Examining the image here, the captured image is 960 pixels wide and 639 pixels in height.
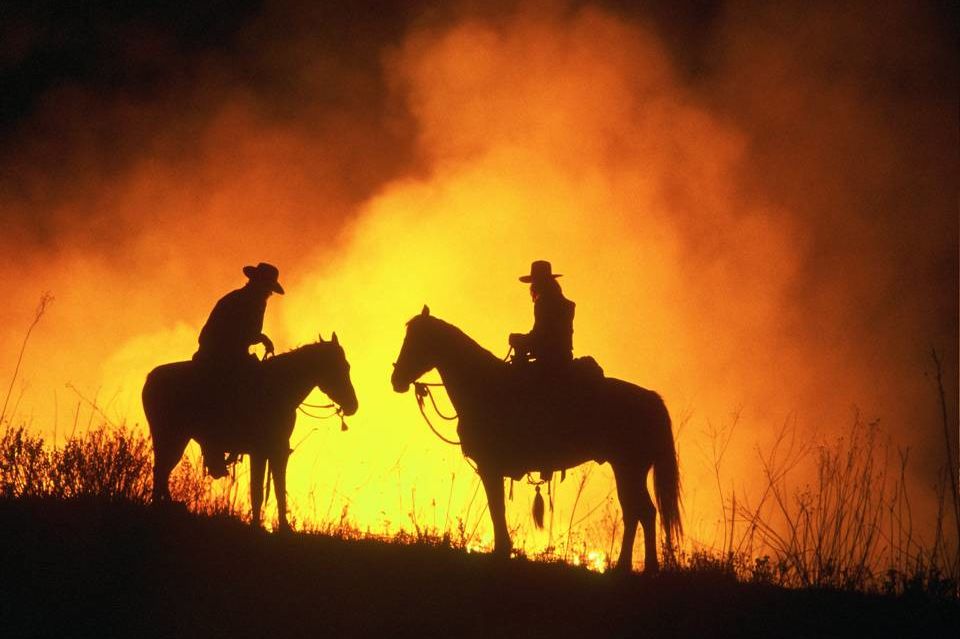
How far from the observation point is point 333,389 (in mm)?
12008

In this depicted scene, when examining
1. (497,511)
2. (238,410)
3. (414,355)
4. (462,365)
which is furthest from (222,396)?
(497,511)

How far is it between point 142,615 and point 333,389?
550cm

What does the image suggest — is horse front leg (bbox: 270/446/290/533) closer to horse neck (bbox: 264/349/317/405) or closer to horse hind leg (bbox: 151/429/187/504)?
horse neck (bbox: 264/349/317/405)

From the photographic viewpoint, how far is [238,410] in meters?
11.5

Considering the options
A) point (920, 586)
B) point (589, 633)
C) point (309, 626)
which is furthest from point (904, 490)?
point (309, 626)

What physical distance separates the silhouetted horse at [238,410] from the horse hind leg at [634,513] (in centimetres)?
429

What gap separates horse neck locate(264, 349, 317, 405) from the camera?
11680 mm

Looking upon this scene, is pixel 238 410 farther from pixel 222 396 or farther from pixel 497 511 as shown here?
pixel 497 511

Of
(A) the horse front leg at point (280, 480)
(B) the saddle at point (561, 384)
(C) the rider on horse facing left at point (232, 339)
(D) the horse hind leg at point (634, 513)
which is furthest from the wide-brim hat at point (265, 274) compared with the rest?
(D) the horse hind leg at point (634, 513)

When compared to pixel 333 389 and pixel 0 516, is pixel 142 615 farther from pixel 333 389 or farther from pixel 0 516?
pixel 333 389

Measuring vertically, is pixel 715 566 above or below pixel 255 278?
Result: below

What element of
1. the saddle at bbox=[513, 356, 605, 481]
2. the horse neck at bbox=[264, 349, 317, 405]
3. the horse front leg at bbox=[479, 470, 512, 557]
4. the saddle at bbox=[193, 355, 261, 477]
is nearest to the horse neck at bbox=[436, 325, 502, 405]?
the saddle at bbox=[513, 356, 605, 481]

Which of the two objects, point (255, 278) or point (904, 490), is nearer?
point (904, 490)

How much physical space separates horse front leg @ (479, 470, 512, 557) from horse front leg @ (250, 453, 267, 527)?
281 centimetres
